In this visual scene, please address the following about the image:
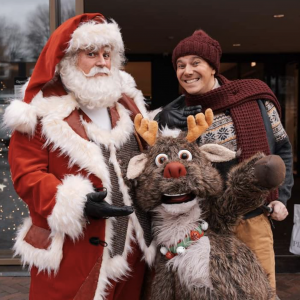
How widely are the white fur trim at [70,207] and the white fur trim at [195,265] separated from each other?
52 centimetres

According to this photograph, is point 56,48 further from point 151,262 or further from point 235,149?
point 151,262

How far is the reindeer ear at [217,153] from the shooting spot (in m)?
2.08

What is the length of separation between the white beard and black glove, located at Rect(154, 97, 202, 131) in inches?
12.8

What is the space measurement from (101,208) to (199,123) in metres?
0.65

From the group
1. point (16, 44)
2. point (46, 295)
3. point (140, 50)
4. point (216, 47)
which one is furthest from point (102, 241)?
point (140, 50)

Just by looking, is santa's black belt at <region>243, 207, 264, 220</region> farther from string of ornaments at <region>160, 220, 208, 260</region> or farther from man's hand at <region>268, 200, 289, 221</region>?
string of ornaments at <region>160, 220, 208, 260</region>

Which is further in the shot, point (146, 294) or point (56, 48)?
point (146, 294)

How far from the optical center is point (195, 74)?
7.45 feet

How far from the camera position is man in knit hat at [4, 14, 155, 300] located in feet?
6.70

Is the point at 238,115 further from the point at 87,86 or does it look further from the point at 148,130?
the point at 87,86

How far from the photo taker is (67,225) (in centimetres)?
199

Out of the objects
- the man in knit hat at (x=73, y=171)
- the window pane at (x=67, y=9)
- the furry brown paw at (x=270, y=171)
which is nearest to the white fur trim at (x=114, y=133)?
the man in knit hat at (x=73, y=171)

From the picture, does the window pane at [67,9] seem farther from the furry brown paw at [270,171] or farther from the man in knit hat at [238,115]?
the furry brown paw at [270,171]

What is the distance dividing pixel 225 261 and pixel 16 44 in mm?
3826
